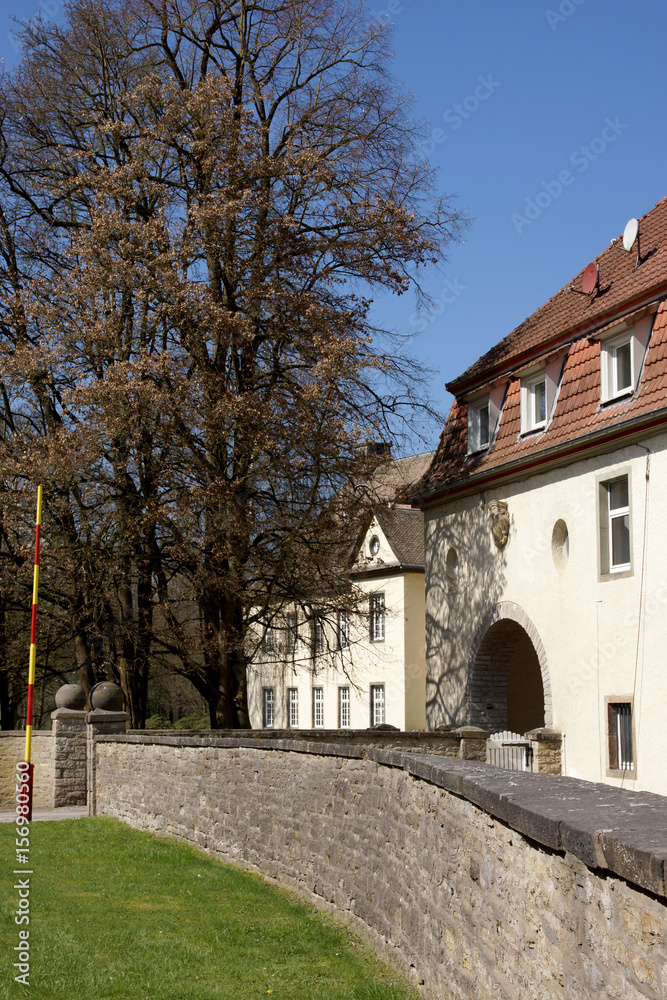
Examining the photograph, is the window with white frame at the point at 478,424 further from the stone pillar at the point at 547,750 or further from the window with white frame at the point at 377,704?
the window with white frame at the point at 377,704

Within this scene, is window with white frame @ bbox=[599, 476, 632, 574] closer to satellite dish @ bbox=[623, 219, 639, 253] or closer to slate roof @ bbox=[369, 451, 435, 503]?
slate roof @ bbox=[369, 451, 435, 503]

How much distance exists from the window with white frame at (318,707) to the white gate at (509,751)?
23568 millimetres

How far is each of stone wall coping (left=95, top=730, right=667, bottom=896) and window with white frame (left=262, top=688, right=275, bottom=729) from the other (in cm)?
3963

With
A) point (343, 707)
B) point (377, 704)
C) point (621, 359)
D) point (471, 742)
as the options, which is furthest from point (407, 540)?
point (471, 742)

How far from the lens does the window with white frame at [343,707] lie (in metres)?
39.9

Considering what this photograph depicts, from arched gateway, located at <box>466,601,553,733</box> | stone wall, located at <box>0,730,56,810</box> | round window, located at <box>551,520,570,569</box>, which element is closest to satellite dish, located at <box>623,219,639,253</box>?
round window, located at <box>551,520,570,569</box>

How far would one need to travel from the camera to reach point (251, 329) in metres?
18.6

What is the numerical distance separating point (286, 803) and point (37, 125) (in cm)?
1673

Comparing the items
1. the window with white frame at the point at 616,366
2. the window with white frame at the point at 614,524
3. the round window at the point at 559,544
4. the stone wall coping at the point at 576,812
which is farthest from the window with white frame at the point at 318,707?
the stone wall coping at the point at 576,812

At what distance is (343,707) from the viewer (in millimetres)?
40188

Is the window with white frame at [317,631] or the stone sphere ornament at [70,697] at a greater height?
the window with white frame at [317,631]

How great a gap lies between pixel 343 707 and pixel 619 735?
78.3 feet

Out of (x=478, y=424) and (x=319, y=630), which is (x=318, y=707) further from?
(x=478, y=424)

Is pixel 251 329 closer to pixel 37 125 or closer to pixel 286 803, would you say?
pixel 37 125
